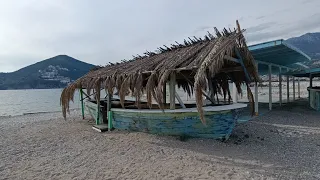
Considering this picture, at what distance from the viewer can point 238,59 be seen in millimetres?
6301

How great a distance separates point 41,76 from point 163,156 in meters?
118

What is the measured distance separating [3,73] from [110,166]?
5156 inches

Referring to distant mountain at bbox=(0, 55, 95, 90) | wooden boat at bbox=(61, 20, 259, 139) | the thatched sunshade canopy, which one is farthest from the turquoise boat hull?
distant mountain at bbox=(0, 55, 95, 90)

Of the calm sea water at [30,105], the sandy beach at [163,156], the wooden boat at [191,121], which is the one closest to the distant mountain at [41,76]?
the calm sea water at [30,105]

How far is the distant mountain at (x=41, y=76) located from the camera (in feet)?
353

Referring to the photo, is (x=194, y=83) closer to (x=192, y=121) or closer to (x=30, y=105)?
(x=192, y=121)

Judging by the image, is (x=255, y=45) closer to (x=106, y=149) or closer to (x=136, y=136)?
(x=136, y=136)

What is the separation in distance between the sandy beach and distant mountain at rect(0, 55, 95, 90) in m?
106

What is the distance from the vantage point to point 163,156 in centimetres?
565

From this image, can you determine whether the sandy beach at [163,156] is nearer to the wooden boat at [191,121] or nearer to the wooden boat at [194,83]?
the wooden boat at [191,121]

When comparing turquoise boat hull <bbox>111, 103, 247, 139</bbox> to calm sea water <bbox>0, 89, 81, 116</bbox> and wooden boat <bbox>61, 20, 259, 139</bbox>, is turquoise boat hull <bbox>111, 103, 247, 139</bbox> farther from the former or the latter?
calm sea water <bbox>0, 89, 81, 116</bbox>

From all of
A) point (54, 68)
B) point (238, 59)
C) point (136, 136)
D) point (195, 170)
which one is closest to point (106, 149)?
point (136, 136)

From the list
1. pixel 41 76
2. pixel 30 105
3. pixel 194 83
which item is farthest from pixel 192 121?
pixel 41 76

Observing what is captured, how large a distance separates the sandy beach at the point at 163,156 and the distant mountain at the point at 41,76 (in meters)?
106
